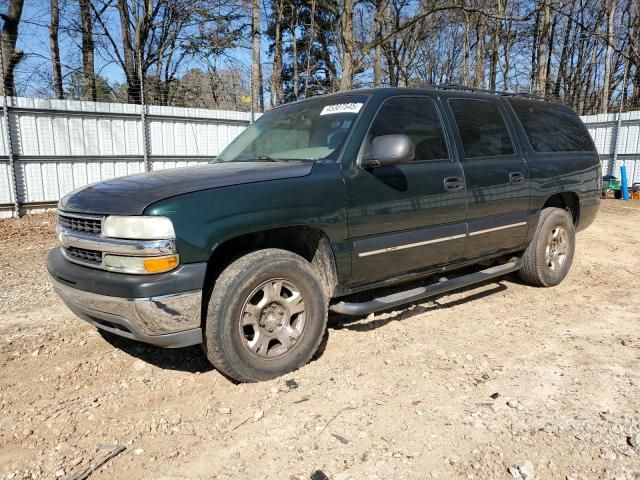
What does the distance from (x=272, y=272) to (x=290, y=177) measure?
2.06ft

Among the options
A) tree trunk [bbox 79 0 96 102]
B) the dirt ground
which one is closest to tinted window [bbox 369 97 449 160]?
the dirt ground

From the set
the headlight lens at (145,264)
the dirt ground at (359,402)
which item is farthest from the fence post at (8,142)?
the headlight lens at (145,264)

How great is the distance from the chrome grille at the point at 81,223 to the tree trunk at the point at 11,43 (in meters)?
8.37

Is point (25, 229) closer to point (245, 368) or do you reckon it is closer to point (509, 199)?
point (245, 368)

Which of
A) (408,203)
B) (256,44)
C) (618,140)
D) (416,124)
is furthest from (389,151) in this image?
(256,44)

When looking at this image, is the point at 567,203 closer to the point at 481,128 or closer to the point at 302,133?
the point at 481,128

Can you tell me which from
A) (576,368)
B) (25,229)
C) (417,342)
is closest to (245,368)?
(417,342)

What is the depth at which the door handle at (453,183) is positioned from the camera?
400 centimetres

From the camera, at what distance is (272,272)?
122 inches

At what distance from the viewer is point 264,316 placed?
3.18m

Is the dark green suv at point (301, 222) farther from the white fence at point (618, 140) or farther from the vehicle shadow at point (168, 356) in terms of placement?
the white fence at point (618, 140)

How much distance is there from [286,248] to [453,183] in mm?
1550

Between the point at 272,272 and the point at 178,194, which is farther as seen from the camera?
the point at 272,272

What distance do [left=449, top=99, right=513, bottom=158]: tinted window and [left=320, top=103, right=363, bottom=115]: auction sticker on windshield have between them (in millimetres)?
1034
